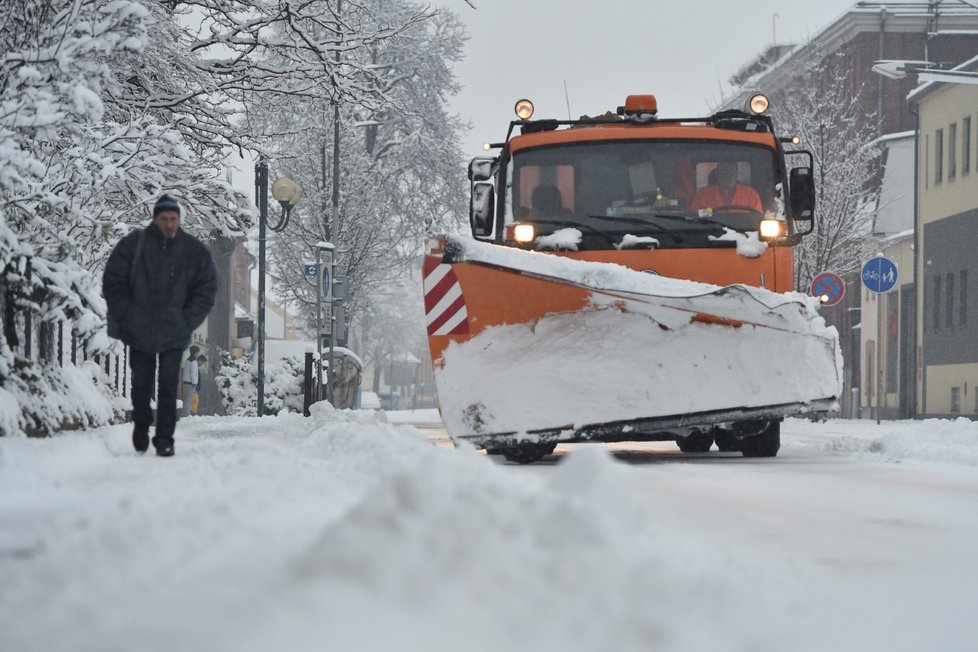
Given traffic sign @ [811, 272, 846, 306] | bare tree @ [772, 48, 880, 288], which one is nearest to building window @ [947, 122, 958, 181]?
bare tree @ [772, 48, 880, 288]

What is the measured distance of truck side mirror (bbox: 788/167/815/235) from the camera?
11445mm

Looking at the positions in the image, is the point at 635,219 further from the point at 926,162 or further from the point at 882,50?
the point at 882,50

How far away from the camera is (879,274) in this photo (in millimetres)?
24047

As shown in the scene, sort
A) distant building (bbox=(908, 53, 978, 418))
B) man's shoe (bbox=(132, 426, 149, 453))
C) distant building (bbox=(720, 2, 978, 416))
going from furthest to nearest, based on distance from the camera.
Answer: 1. distant building (bbox=(720, 2, 978, 416))
2. distant building (bbox=(908, 53, 978, 418))
3. man's shoe (bbox=(132, 426, 149, 453))

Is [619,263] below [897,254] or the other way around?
below

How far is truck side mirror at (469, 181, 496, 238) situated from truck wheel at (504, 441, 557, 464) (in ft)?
6.39

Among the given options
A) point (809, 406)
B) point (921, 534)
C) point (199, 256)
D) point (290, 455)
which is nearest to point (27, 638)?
point (921, 534)

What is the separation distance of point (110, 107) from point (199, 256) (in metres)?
4.95

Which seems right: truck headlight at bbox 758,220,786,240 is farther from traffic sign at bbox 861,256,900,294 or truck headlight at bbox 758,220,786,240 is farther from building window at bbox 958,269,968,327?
building window at bbox 958,269,968,327

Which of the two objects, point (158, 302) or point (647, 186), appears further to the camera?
point (647, 186)

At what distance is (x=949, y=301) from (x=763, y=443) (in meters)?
31.3

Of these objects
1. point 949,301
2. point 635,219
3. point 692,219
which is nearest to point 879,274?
point 692,219

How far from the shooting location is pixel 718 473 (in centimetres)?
927

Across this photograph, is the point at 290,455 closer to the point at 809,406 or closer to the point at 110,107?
the point at 809,406
